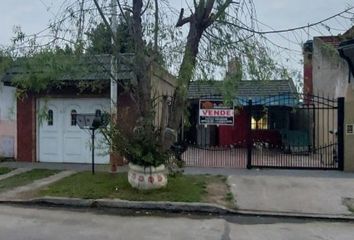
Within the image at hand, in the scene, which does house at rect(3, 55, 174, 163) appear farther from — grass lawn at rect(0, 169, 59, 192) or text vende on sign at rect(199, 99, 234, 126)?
grass lawn at rect(0, 169, 59, 192)

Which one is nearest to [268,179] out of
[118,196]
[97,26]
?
[118,196]

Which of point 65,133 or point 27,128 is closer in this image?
point 65,133

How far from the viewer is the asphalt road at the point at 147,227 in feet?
22.7

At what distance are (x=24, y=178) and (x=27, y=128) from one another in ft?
11.9

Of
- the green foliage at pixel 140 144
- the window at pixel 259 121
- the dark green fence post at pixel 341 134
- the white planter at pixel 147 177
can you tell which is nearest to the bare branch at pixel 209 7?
the green foliage at pixel 140 144

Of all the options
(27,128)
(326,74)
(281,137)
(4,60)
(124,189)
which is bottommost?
(124,189)

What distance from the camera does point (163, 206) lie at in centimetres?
880

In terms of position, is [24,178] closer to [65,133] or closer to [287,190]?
[65,133]

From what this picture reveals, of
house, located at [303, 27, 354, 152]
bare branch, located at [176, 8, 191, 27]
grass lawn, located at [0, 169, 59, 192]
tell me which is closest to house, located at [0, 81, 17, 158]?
grass lawn, located at [0, 169, 59, 192]

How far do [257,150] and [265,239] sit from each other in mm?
10881

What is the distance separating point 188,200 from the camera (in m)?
9.03

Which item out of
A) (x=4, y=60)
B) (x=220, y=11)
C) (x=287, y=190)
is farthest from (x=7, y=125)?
(x=287, y=190)

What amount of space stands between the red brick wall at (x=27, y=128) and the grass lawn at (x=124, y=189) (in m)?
3.87

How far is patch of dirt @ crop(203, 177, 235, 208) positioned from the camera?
9126mm
